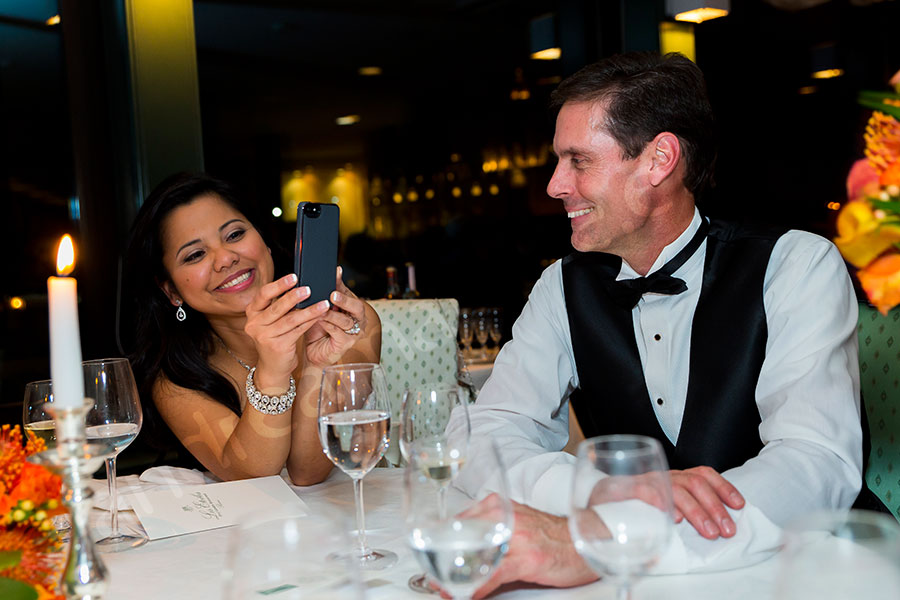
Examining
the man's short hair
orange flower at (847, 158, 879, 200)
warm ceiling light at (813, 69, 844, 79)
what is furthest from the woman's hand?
warm ceiling light at (813, 69, 844, 79)

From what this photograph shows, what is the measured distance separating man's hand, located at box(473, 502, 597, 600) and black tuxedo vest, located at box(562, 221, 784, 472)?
77 centimetres

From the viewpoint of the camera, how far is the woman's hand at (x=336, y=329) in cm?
179

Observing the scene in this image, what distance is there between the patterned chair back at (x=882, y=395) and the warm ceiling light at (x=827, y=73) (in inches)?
202

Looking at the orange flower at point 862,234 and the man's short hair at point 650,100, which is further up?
the man's short hair at point 650,100

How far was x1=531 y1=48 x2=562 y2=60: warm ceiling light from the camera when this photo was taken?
6.03 meters

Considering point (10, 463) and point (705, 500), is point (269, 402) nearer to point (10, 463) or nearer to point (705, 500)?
point (10, 463)

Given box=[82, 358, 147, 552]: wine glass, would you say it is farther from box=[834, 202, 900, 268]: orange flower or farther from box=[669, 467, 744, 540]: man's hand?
box=[834, 202, 900, 268]: orange flower

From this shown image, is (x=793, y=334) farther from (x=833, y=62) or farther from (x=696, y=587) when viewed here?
(x=833, y=62)

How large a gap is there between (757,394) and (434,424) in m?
0.76

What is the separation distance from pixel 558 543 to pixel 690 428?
80 centimetres

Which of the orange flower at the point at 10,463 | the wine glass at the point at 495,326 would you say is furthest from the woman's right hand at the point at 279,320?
the wine glass at the point at 495,326

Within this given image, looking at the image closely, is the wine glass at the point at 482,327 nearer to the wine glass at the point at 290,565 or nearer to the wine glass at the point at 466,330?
the wine glass at the point at 466,330

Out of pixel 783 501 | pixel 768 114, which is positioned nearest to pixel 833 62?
pixel 768 114

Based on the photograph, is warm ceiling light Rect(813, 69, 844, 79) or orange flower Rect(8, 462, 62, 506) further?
warm ceiling light Rect(813, 69, 844, 79)
